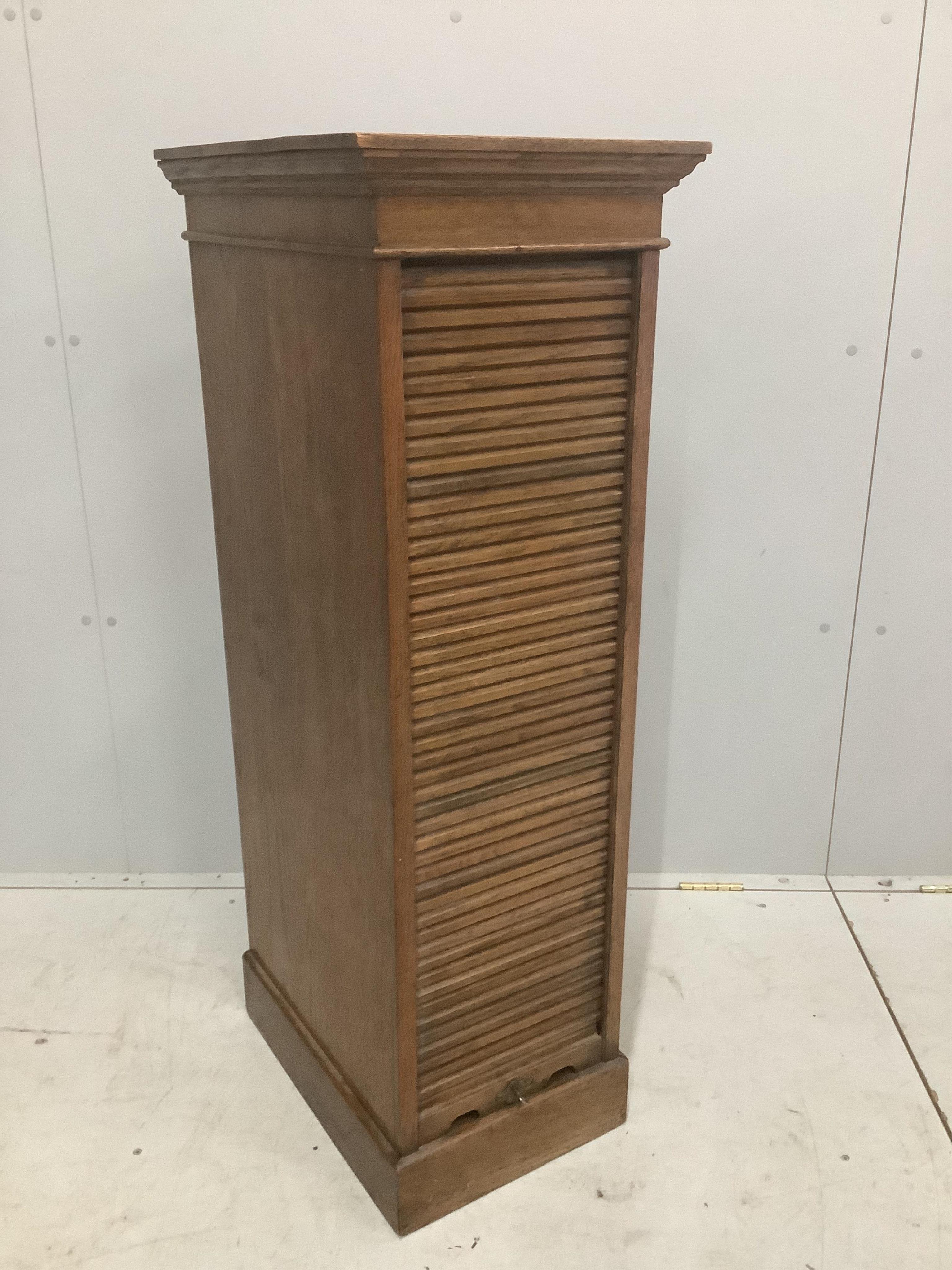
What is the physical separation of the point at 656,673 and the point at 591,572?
2.61ft

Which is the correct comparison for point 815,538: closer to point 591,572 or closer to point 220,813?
point 591,572

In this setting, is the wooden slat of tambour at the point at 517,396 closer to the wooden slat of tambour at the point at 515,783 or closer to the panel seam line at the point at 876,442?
the wooden slat of tambour at the point at 515,783

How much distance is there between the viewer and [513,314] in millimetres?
1238

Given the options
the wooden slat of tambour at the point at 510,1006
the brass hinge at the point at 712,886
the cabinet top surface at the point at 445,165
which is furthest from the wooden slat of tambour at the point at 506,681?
the brass hinge at the point at 712,886

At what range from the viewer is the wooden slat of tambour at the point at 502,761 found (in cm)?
136

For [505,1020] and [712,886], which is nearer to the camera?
[505,1020]

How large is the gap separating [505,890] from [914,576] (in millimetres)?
1104

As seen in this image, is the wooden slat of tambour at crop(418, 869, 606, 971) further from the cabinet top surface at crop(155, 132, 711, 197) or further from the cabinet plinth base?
the cabinet top surface at crop(155, 132, 711, 197)

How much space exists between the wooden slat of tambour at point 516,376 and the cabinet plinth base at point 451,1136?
3.21 ft

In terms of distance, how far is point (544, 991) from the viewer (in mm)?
1586

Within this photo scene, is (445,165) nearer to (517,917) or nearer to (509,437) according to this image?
(509,437)

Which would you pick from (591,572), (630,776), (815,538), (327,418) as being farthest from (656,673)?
(327,418)

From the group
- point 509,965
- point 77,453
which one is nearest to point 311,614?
point 509,965

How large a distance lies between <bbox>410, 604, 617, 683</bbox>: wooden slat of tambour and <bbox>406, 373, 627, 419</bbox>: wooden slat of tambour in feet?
0.84
